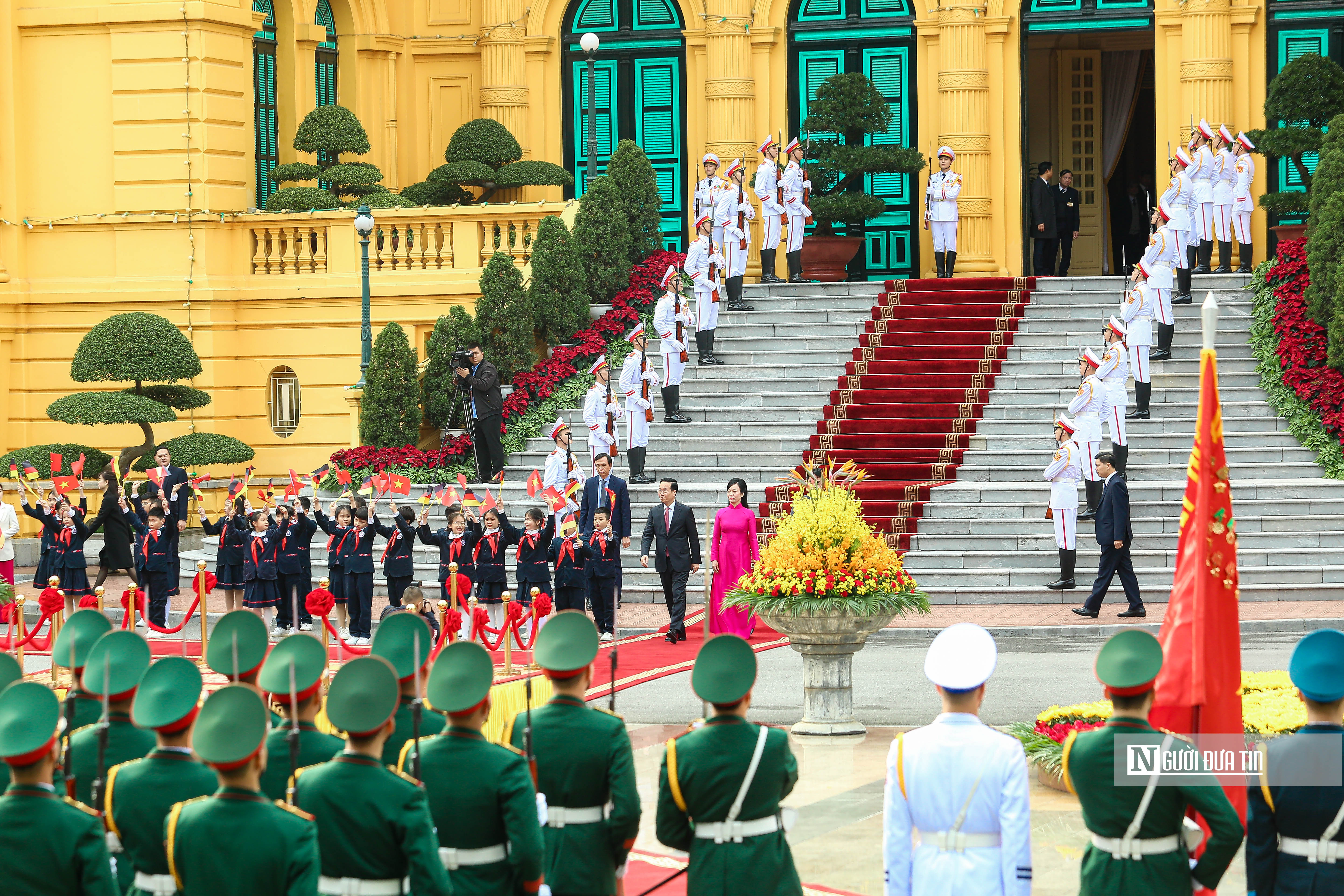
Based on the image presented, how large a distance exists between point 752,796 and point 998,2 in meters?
21.7

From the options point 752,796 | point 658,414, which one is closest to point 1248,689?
point 752,796

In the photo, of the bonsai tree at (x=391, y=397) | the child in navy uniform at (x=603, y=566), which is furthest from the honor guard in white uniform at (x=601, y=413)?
the child in navy uniform at (x=603, y=566)

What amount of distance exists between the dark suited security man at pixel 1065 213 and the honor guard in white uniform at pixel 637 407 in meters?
7.85

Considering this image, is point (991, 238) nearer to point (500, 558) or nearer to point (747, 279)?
point (747, 279)

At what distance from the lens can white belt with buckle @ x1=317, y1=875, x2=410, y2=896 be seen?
17.2ft

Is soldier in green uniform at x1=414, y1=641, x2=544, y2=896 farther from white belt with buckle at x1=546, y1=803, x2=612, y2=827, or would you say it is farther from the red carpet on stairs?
the red carpet on stairs

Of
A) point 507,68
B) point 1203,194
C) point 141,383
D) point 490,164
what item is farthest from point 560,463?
point 507,68

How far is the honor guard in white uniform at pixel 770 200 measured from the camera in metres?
23.6

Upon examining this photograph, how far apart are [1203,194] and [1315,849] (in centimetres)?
1839

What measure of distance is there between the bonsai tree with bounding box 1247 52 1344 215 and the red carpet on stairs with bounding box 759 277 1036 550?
3.62 m

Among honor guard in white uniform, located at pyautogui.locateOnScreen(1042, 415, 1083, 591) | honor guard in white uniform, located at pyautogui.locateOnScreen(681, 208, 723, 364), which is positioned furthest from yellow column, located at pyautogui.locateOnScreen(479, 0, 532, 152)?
honor guard in white uniform, located at pyautogui.locateOnScreen(1042, 415, 1083, 591)

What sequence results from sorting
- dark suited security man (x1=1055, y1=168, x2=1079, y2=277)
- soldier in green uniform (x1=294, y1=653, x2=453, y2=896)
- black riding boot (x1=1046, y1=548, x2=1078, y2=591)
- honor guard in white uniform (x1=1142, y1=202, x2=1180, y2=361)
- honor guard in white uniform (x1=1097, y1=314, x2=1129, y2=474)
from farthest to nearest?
1. dark suited security man (x1=1055, y1=168, x2=1079, y2=277)
2. honor guard in white uniform (x1=1142, y1=202, x2=1180, y2=361)
3. honor guard in white uniform (x1=1097, y1=314, x2=1129, y2=474)
4. black riding boot (x1=1046, y1=548, x2=1078, y2=591)
5. soldier in green uniform (x1=294, y1=653, x2=453, y2=896)

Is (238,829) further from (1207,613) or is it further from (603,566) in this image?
(603,566)

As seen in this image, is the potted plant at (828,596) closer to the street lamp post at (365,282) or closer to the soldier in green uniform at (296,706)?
the soldier in green uniform at (296,706)
